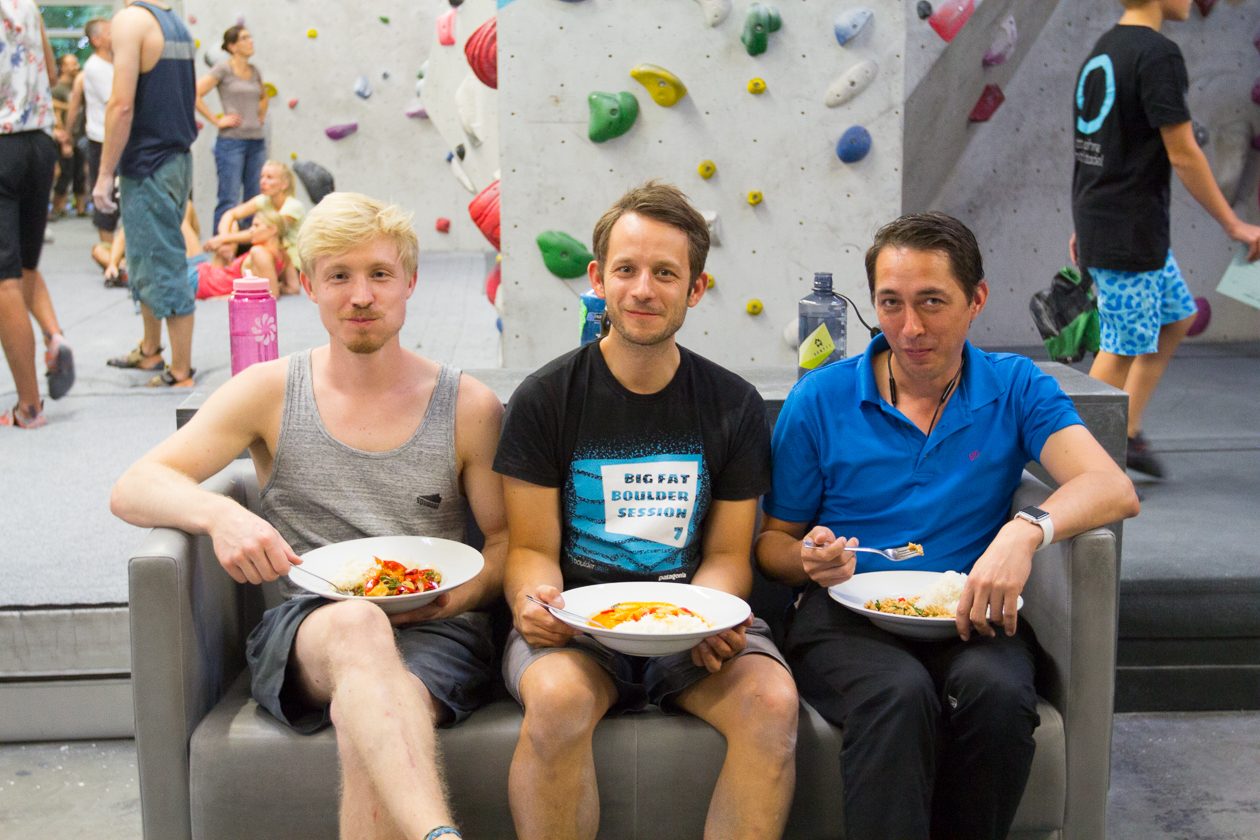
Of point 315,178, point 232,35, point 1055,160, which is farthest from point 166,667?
point 315,178

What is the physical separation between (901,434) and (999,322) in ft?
16.2

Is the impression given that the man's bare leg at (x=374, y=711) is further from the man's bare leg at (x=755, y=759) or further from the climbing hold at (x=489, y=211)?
the climbing hold at (x=489, y=211)

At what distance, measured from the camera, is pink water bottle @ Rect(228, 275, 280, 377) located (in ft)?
9.97

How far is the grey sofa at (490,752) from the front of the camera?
7.47ft

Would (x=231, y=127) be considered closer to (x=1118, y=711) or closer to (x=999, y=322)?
(x=999, y=322)

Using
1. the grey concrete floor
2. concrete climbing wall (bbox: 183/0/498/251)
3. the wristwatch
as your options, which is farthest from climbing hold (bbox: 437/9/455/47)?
the wristwatch

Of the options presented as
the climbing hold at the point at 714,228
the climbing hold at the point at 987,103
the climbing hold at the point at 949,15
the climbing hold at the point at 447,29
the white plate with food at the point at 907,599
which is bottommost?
the white plate with food at the point at 907,599

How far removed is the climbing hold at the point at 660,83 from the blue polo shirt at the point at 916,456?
7.63 ft

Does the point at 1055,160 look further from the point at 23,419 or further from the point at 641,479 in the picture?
the point at 641,479

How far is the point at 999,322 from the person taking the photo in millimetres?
7219

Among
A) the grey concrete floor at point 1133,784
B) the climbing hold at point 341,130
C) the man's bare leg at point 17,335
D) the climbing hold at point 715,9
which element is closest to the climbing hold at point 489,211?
the climbing hold at point 715,9

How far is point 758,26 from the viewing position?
457cm

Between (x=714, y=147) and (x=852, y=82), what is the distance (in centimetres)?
51

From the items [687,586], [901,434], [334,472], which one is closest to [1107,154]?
[901,434]
